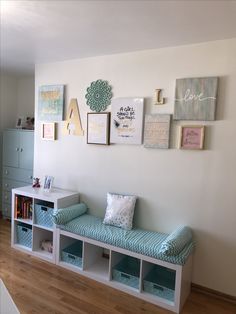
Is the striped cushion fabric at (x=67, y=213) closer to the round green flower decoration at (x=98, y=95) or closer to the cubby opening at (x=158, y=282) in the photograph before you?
the cubby opening at (x=158, y=282)

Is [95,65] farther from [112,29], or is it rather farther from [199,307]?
[199,307]

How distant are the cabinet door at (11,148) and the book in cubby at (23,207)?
83 cm

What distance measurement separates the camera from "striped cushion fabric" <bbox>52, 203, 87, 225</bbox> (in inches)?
110

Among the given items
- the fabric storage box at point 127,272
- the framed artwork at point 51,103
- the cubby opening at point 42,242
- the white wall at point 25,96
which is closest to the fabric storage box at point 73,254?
the cubby opening at point 42,242

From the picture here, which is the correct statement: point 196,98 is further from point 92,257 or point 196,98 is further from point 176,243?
point 92,257

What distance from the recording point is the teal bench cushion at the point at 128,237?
2.29 meters

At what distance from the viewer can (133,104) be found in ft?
9.24

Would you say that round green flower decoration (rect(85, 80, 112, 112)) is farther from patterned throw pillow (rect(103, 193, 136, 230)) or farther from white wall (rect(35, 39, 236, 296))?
patterned throw pillow (rect(103, 193, 136, 230))

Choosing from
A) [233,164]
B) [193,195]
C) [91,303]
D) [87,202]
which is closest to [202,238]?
[193,195]

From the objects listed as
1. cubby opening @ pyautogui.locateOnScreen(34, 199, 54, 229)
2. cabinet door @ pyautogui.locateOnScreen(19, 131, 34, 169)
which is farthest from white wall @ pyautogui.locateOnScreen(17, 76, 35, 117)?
cubby opening @ pyautogui.locateOnScreen(34, 199, 54, 229)

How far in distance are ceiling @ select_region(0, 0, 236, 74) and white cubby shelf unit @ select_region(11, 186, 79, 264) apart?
1.61 m

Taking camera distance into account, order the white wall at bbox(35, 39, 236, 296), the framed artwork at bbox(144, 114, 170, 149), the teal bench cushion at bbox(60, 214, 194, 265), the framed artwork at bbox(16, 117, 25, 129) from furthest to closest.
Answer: the framed artwork at bbox(16, 117, 25, 129)
the framed artwork at bbox(144, 114, 170, 149)
the white wall at bbox(35, 39, 236, 296)
the teal bench cushion at bbox(60, 214, 194, 265)

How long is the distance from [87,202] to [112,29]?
6.33 feet

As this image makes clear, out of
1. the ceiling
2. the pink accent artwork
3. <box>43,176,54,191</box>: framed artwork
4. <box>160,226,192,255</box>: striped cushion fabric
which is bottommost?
<box>160,226,192,255</box>: striped cushion fabric
